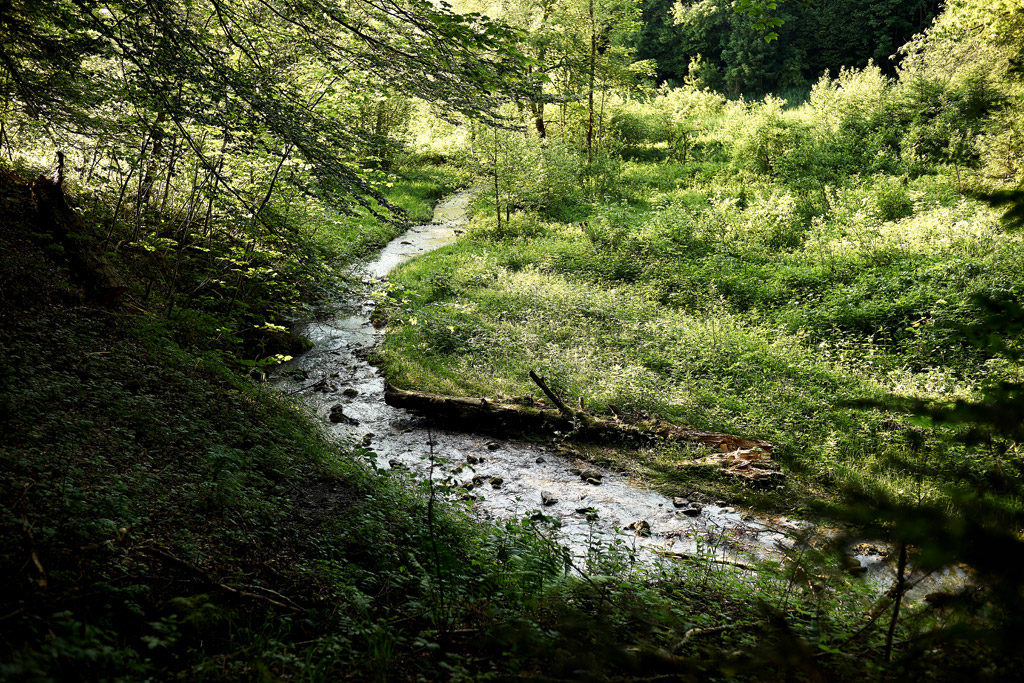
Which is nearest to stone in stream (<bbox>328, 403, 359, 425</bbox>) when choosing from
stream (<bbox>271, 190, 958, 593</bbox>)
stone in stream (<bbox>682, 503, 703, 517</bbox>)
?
stream (<bbox>271, 190, 958, 593</bbox>)

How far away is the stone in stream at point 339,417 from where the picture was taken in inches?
323

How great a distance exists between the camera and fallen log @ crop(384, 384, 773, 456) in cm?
721

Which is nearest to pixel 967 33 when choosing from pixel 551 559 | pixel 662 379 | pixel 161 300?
pixel 662 379

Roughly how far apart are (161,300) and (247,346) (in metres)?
1.76

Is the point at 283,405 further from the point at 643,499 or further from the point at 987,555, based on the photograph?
the point at 987,555

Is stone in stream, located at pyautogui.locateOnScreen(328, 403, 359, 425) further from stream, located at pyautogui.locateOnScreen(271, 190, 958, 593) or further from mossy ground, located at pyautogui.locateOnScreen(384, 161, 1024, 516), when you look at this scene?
mossy ground, located at pyautogui.locateOnScreen(384, 161, 1024, 516)

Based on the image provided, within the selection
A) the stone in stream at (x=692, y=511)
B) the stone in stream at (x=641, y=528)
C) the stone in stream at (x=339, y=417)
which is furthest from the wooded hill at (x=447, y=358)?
the stone in stream at (x=339, y=417)

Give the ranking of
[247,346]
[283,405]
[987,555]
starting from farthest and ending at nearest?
[247,346] < [283,405] < [987,555]

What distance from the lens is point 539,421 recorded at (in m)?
8.02

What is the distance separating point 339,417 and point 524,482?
3.20 meters

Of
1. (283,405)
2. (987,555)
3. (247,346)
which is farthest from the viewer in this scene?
(247,346)

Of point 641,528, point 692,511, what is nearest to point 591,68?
point 692,511

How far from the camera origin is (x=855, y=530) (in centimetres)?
149

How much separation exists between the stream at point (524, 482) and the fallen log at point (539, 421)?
0.73ft
